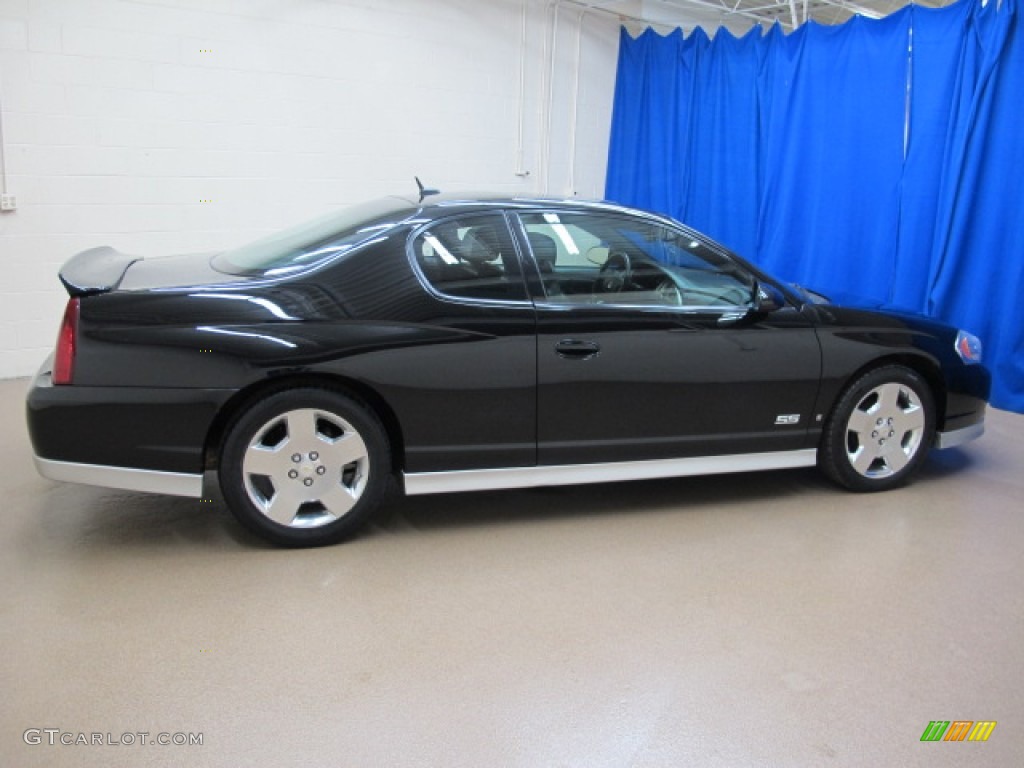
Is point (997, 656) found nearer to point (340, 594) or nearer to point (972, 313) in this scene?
point (340, 594)

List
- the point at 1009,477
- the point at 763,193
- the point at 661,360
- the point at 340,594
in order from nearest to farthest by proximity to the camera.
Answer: the point at 340,594
the point at 661,360
the point at 1009,477
the point at 763,193

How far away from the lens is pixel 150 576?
2.95 meters

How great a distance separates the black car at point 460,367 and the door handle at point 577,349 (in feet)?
0.03

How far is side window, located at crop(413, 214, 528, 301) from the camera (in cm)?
327

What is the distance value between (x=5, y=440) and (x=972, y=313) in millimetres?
5789

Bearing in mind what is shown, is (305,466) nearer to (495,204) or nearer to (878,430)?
(495,204)

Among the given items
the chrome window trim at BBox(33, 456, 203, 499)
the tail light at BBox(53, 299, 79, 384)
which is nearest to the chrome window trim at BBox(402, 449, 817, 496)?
the chrome window trim at BBox(33, 456, 203, 499)

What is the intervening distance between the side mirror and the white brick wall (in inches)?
157

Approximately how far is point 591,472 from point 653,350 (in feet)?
1.85

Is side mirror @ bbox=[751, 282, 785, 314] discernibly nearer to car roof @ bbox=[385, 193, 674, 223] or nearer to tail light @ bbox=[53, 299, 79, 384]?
car roof @ bbox=[385, 193, 674, 223]

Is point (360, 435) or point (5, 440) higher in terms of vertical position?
point (360, 435)

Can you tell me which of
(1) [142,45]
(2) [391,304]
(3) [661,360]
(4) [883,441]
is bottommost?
(4) [883,441]

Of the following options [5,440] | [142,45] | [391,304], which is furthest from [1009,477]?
[142,45]

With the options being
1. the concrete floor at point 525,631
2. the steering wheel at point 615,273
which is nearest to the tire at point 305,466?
the concrete floor at point 525,631
